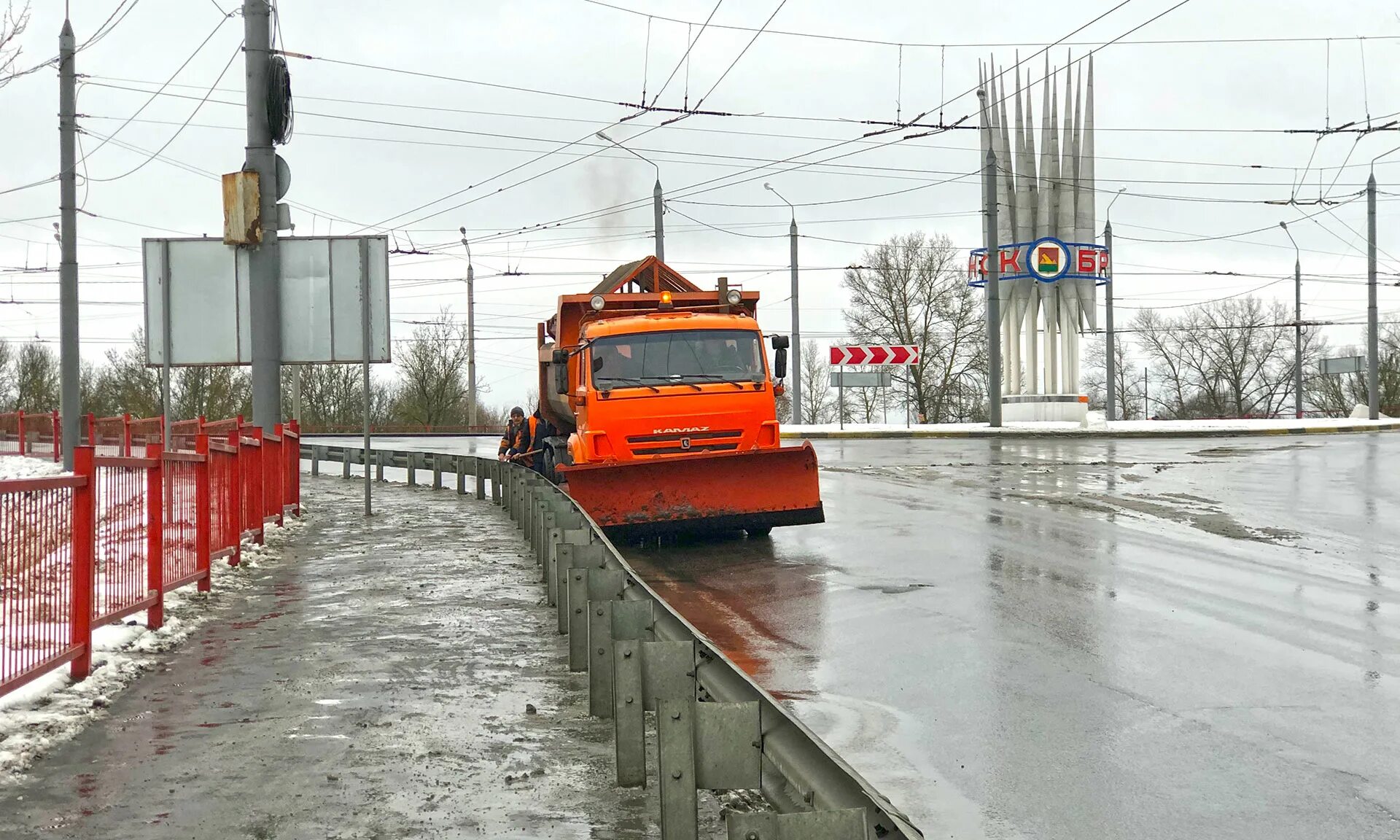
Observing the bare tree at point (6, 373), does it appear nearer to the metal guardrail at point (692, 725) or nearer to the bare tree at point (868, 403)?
the bare tree at point (868, 403)

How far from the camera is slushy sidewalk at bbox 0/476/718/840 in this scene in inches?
199

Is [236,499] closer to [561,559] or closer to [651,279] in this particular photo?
[561,559]

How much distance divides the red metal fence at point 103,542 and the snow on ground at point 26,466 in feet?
44.6

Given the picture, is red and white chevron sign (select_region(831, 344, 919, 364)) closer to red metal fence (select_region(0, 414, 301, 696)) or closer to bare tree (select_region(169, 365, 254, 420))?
bare tree (select_region(169, 365, 254, 420))

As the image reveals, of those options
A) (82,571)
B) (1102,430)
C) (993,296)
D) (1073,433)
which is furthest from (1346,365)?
(82,571)

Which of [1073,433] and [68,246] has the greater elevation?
[68,246]

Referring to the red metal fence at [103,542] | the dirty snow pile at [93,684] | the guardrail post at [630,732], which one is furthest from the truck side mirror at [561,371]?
the guardrail post at [630,732]

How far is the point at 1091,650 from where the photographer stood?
8227 mm

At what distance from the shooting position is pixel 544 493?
1255 cm

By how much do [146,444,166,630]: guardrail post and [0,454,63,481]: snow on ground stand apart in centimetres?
1575

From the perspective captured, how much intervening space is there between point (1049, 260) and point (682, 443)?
3674cm

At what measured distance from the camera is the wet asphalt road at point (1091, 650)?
5.34 meters

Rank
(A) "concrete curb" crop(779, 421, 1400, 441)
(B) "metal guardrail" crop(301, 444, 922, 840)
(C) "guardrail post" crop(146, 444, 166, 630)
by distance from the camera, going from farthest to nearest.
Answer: (A) "concrete curb" crop(779, 421, 1400, 441), (C) "guardrail post" crop(146, 444, 166, 630), (B) "metal guardrail" crop(301, 444, 922, 840)

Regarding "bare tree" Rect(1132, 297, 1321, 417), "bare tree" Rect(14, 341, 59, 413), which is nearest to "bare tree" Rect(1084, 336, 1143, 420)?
"bare tree" Rect(1132, 297, 1321, 417)
